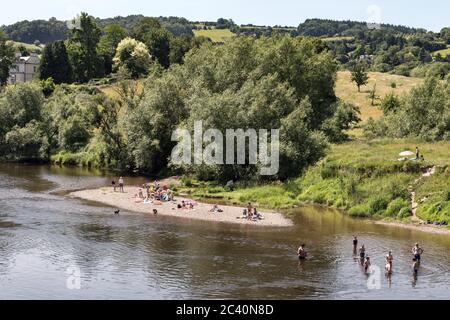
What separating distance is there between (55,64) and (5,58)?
11.5m

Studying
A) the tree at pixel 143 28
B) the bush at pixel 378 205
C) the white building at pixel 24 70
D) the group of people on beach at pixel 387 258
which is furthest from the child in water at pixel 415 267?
the white building at pixel 24 70

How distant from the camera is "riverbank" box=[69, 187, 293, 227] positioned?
6738 cm

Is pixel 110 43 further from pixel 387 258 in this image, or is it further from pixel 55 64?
pixel 387 258

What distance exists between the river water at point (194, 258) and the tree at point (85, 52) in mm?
96375

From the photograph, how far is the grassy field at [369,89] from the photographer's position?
129m

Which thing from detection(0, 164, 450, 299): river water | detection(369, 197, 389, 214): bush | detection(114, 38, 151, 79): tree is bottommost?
detection(0, 164, 450, 299): river water

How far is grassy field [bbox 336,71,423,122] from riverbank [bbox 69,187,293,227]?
5743 cm

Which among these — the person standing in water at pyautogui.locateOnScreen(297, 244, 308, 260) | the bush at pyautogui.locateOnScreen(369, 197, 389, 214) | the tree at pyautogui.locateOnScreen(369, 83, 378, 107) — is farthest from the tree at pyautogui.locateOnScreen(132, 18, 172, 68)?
the person standing in water at pyautogui.locateOnScreen(297, 244, 308, 260)

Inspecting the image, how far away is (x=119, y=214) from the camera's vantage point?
69.9 meters

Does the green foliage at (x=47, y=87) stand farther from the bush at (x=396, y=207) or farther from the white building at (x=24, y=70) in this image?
the bush at (x=396, y=207)

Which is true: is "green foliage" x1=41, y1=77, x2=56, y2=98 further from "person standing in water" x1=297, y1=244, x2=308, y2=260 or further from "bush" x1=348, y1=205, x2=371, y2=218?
"person standing in water" x1=297, y1=244, x2=308, y2=260

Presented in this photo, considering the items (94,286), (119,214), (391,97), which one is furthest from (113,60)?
(94,286)
